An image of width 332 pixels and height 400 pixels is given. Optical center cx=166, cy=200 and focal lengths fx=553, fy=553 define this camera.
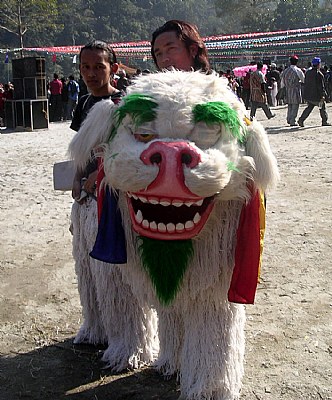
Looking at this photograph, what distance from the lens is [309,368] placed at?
267 centimetres

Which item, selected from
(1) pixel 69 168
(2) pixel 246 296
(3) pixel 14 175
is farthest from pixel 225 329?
(3) pixel 14 175

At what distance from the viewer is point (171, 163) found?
1.91m

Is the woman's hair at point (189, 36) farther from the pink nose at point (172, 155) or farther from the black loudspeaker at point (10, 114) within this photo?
the black loudspeaker at point (10, 114)

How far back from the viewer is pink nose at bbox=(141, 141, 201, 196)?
191cm

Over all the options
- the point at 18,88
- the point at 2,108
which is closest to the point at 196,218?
the point at 18,88

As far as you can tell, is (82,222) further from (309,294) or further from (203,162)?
(309,294)

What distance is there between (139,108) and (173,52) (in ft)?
1.89

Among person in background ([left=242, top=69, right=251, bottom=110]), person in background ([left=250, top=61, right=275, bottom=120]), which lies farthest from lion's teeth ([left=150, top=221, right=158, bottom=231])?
person in background ([left=242, top=69, right=251, bottom=110])

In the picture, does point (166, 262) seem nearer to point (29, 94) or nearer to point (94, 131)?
point (94, 131)

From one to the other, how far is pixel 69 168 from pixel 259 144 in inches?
44.8

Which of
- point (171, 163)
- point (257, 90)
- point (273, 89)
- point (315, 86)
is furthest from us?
point (273, 89)

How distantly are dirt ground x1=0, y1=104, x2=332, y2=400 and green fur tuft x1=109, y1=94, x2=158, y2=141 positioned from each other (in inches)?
49.6

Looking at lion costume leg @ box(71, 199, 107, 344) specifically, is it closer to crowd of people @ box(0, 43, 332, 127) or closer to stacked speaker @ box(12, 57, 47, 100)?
crowd of people @ box(0, 43, 332, 127)

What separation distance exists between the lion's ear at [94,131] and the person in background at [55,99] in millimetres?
14295
